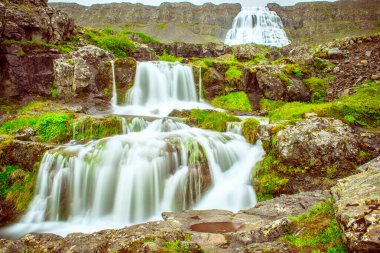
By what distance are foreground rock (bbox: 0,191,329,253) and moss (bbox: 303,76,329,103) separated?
1186 centimetres

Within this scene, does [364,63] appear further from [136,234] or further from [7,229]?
[7,229]

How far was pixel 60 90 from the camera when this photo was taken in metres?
15.9

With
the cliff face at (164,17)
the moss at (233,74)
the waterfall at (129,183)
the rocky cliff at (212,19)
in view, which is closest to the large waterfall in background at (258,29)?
the rocky cliff at (212,19)

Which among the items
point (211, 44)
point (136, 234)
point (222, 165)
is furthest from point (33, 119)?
point (211, 44)

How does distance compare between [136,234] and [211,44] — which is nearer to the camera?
[136,234]

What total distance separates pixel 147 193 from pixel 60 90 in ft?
33.0

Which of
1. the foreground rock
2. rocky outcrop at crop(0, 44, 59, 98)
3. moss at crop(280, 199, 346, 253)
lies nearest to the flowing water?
the foreground rock

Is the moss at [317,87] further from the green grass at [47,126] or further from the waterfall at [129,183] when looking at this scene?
the green grass at [47,126]

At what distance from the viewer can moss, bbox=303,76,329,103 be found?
16.6m

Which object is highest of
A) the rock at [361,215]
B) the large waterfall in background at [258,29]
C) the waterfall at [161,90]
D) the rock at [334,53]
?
the large waterfall in background at [258,29]

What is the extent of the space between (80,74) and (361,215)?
617 inches

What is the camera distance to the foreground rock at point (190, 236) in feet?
13.6

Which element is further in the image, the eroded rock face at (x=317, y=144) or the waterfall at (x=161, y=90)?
the waterfall at (x=161, y=90)

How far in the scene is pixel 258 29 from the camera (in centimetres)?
7538
